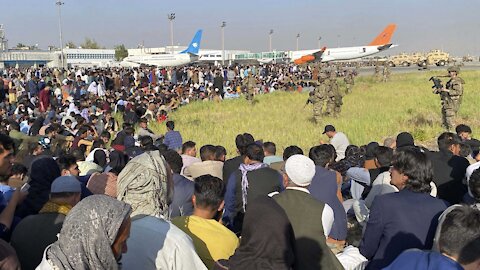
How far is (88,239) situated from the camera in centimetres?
215

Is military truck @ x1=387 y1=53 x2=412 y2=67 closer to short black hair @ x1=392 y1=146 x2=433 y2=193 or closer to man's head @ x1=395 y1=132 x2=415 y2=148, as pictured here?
man's head @ x1=395 y1=132 x2=415 y2=148

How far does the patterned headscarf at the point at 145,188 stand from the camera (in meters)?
2.93

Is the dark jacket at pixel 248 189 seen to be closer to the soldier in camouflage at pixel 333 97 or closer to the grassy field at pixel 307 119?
the grassy field at pixel 307 119

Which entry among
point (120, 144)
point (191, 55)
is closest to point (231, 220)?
point (120, 144)

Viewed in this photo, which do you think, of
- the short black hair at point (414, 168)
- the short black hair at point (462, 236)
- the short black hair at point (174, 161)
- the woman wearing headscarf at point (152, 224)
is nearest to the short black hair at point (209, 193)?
the woman wearing headscarf at point (152, 224)

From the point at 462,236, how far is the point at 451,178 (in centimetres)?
307

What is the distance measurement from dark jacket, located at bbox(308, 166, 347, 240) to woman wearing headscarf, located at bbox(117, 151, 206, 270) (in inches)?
64.8

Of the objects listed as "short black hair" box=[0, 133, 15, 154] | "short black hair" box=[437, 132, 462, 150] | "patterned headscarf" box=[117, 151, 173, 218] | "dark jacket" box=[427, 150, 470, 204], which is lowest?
"dark jacket" box=[427, 150, 470, 204]

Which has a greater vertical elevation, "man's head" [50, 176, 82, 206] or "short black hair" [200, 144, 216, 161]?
"man's head" [50, 176, 82, 206]

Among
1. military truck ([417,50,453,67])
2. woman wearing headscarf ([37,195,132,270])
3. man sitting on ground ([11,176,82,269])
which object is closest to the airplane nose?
military truck ([417,50,453,67])

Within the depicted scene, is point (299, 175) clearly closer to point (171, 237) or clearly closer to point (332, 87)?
point (171, 237)

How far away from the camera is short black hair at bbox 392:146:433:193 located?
135 inches

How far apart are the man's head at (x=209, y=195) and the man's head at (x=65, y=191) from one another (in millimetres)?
873

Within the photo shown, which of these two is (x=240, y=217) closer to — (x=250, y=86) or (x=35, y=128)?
(x=35, y=128)
